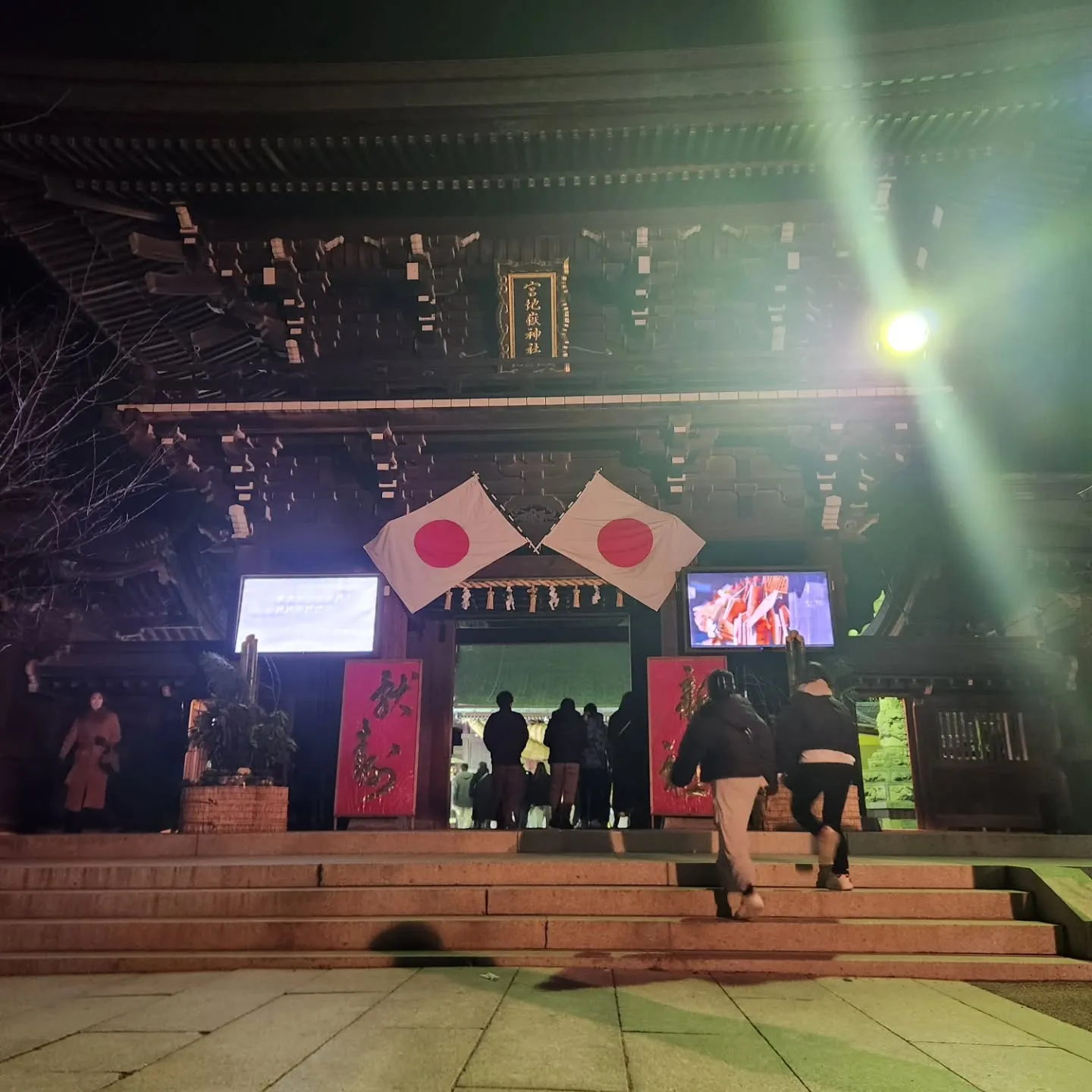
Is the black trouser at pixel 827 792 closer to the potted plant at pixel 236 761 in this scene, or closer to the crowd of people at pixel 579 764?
the crowd of people at pixel 579 764

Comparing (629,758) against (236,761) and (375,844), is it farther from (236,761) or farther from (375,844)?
(236,761)

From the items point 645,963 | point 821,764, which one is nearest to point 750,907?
point 645,963

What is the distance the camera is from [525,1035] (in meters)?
3.48

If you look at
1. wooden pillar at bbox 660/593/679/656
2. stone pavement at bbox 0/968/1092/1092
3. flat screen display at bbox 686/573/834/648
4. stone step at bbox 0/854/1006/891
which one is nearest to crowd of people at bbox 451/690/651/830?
wooden pillar at bbox 660/593/679/656

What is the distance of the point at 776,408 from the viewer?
1004cm

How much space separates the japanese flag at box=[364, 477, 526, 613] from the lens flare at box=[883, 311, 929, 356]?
5819 mm

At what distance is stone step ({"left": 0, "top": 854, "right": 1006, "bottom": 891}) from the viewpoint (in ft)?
19.9

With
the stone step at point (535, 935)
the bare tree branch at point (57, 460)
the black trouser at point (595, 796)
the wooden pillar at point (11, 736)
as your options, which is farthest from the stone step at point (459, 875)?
the bare tree branch at point (57, 460)

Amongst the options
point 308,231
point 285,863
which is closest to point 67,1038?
point 285,863

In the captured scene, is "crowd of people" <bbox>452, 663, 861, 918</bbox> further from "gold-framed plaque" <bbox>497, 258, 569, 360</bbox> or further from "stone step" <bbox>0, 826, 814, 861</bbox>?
"gold-framed plaque" <bbox>497, 258, 569, 360</bbox>

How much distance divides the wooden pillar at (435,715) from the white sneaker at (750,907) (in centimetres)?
606

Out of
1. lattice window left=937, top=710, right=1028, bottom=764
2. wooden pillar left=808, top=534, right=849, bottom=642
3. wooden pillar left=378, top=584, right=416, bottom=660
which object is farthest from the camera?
wooden pillar left=378, top=584, right=416, bottom=660

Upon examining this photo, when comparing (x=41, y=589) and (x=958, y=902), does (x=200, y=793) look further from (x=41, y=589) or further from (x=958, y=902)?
(x=958, y=902)

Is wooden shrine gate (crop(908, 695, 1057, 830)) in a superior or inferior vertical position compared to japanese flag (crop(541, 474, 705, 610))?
inferior
